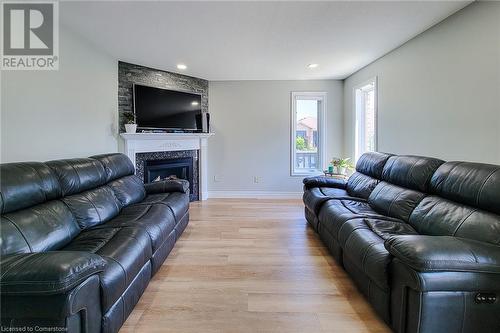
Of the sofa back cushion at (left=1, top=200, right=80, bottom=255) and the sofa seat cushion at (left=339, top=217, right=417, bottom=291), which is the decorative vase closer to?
the sofa back cushion at (left=1, top=200, right=80, bottom=255)

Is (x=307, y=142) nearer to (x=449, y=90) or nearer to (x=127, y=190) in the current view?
(x=449, y=90)

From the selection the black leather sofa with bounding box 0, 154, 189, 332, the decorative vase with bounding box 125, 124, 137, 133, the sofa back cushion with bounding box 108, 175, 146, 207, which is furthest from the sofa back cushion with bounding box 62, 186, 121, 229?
the decorative vase with bounding box 125, 124, 137, 133

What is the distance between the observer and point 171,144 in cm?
479

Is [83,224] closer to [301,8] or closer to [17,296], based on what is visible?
[17,296]

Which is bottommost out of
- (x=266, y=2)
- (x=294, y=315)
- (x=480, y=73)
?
(x=294, y=315)

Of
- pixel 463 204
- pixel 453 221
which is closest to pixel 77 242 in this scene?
pixel 453 221

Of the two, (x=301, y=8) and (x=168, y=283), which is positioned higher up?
(x=301, y=8)

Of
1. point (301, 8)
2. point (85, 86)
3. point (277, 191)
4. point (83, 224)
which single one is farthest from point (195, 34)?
point (277, 191)

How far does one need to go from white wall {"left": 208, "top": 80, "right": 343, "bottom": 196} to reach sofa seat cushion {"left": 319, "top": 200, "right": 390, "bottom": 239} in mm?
2597

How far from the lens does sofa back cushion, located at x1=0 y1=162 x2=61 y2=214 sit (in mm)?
1729

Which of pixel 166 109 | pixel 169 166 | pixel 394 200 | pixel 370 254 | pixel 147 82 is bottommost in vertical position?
pixel 370 254

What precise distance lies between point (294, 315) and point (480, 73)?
2.52 metres

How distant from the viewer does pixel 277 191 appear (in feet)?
18.4

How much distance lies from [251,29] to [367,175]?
2305 mm
